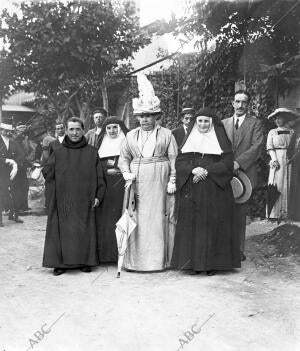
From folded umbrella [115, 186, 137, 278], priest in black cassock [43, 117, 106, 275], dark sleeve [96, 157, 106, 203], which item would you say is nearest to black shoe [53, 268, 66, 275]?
priest in black cassock [43, 117, 106, 275]

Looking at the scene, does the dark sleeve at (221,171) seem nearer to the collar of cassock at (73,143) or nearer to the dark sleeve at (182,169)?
the dark sleeve at (182,169)

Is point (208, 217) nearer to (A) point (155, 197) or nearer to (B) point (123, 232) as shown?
(A) point (155, 197)

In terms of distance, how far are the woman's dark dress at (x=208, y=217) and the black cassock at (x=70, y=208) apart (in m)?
0.94

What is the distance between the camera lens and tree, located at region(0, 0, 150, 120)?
971 cm

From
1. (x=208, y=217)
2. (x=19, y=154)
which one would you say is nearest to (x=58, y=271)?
(x=208, y=217)

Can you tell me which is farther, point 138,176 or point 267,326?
point 138,176

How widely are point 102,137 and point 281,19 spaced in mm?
2994

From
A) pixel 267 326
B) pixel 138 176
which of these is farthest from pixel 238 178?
pixel 267 326

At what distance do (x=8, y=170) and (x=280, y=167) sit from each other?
4.93 m

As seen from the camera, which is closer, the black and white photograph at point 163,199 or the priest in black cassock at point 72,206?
the black and white photograph at point 163,199

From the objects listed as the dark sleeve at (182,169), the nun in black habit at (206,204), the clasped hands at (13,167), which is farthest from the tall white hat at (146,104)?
the clasped hands at (13,167)

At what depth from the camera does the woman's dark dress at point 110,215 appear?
618cm

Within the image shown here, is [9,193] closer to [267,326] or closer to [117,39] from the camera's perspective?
[117,39]

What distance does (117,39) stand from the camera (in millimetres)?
10539
